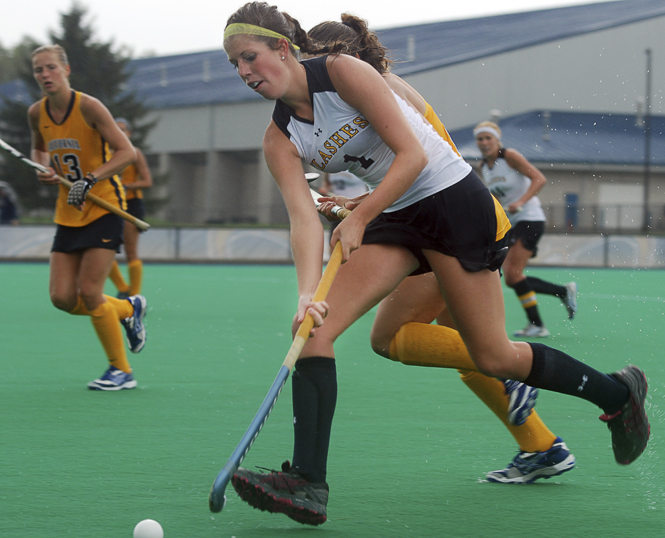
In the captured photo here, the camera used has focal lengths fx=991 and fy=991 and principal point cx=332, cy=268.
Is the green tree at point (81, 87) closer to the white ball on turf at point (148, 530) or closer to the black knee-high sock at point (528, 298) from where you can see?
the black knee-high sock at point (528, 298)

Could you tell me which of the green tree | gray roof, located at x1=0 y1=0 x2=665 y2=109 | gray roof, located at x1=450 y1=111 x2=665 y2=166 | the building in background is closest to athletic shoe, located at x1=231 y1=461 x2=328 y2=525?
the building in background

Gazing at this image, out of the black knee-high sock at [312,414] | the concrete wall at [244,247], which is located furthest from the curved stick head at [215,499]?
the concrete wall at [244,247]

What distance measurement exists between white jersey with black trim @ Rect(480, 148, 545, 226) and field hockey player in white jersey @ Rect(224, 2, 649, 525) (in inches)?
187

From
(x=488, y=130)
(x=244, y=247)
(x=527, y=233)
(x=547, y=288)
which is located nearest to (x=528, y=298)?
(x=547, y=288)

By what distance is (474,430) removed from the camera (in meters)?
4.10

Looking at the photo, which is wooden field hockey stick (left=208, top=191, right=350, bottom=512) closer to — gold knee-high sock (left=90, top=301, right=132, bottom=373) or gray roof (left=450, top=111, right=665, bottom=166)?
gold knee-high sock (left=90, top=301, right=132, bottom=373)

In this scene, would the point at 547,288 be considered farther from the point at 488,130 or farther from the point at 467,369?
the point at 467,369

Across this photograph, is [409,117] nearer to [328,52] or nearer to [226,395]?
[328,52]

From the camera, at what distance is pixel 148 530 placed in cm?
254

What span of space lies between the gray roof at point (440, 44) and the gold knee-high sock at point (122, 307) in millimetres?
24829

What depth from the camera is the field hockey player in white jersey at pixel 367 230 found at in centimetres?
278

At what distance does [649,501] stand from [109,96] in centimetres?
3246

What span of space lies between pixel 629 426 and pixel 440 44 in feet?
111

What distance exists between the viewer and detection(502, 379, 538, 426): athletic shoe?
333 centimetres
